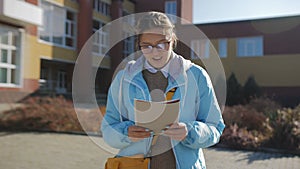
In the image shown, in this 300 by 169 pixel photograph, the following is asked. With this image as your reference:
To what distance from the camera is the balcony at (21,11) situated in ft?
56.6

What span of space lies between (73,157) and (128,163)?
5843 millimetres

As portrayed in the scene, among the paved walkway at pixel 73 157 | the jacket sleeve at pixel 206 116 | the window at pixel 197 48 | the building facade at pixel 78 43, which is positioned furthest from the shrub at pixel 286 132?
the building facade at pixel 78 43

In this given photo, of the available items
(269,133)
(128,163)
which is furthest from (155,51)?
(269,133)

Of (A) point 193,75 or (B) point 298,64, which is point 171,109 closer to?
(A) point 193,75

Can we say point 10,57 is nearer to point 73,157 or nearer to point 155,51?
point 73,157

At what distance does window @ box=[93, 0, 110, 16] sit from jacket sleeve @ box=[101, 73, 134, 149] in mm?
27520

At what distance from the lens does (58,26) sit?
24.8 meters

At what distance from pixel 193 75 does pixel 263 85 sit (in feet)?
91.8

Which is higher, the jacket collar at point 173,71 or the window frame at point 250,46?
the window frame at point 250,46

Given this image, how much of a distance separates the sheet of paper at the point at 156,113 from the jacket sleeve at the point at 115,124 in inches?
4.8

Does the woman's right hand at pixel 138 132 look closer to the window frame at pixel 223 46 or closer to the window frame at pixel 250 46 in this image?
the window frame at pixel 250 46

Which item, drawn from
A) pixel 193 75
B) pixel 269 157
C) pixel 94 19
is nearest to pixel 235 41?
pixel 94 19

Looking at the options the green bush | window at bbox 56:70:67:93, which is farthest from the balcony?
the green bush

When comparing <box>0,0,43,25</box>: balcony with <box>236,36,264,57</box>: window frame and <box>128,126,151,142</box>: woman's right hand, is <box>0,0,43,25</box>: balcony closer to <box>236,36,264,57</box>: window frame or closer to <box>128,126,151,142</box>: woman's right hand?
<box>236,36,264,57</box>: window frame
